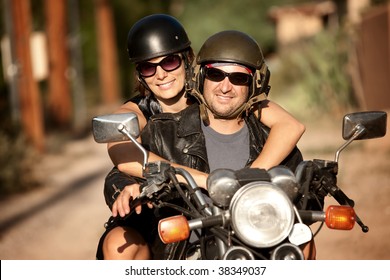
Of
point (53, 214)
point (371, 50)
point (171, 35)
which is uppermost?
point (171, 35)

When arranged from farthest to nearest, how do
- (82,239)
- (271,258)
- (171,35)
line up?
(82,239) → (171,35) → (271,258)

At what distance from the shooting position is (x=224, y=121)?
444 cm

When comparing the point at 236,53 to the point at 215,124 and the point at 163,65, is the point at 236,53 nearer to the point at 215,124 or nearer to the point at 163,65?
the point at 215,124

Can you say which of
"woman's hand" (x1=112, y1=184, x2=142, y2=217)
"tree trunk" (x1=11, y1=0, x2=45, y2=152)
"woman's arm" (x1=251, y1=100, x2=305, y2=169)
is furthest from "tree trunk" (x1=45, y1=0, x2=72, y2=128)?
"woman's hand" (x1=112, y1=184, x2=142, y2=217)

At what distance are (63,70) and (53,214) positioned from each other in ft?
38.6

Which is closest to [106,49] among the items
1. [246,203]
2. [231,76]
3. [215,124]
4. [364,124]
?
[215,124]

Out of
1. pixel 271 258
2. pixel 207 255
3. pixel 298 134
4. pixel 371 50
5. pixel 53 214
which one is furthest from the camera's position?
pixel 371 50

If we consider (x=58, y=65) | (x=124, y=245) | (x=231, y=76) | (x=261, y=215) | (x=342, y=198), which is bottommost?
(x=58, y=65)

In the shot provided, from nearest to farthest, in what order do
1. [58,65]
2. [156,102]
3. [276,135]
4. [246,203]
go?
[246,203] < [276,135] < [156,102] < [58,65]

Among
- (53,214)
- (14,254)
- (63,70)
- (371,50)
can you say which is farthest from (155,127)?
(63,70)

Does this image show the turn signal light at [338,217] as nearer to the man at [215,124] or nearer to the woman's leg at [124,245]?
the man at [215,124]

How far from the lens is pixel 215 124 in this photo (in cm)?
446

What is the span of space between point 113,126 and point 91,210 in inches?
312

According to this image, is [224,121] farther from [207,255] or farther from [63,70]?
[63,70]
